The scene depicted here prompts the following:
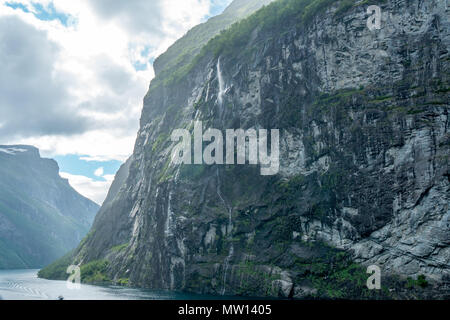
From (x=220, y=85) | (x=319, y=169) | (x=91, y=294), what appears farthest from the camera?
(x=220, y=85)

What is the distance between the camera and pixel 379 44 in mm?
58312

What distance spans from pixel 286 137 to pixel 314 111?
5996 millimetres

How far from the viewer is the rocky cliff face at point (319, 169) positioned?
164 feet

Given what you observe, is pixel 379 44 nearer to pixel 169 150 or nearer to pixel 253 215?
pixel 253 215

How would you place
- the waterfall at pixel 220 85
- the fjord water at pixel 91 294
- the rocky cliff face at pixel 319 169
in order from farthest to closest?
the waterfall at pixel 220 85 < the fjord water at pixel 91 294 < the rocky cliff face at pixel 319 169

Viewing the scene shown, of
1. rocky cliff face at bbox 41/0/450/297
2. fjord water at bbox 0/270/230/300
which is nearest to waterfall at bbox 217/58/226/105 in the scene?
rocky cliff face at bbox 41/0/450/297

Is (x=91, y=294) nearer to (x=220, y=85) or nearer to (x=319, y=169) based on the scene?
(x=319, y=169)

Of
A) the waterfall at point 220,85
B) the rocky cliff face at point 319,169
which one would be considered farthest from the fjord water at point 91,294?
the waterfall at point 220,85

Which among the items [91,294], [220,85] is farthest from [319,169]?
[91,294]

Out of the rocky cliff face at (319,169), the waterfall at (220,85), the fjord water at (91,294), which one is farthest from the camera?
the waterfall at (220,85)

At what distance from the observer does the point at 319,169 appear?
59.7m

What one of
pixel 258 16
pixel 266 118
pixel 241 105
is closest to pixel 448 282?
pixel 266 118

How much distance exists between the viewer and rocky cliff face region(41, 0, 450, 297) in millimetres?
49875

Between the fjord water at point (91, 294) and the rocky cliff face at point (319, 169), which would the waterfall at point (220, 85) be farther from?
the fjord water at point (91, 294)
